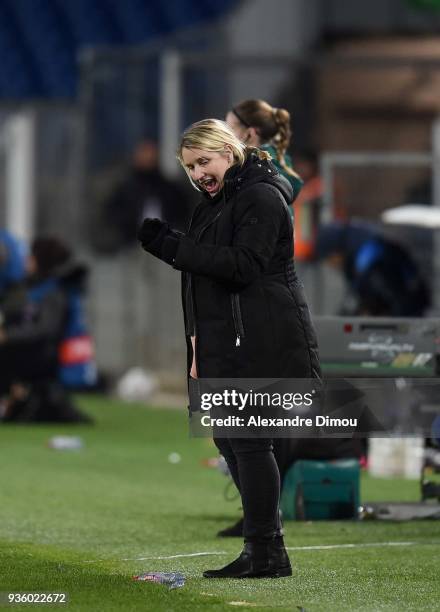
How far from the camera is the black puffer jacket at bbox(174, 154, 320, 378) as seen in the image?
6.58 metres

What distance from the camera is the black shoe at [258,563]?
6.81 metres

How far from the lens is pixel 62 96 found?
71.4ft

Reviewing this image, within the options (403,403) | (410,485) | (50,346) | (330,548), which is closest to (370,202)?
(50,346)

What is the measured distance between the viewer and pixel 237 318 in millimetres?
6617

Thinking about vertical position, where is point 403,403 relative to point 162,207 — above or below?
below

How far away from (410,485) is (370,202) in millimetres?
4362

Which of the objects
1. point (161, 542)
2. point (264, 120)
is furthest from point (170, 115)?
point (161, 542)

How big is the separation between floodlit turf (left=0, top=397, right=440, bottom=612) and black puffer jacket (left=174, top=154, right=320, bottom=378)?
0.80m

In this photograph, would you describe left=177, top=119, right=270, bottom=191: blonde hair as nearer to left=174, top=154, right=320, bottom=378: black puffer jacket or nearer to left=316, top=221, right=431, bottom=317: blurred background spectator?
left=174, top=154, right=320, bottom=378: black puffer jacket

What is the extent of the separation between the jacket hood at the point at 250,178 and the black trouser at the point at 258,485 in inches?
34.8

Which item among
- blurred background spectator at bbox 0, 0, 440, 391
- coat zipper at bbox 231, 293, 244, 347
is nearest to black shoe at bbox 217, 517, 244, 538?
coat zipper at bbox 231, 293, 244, 347

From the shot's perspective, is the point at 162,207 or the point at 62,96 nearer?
the point at 162,207

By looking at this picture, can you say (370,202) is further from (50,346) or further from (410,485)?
(410,485)

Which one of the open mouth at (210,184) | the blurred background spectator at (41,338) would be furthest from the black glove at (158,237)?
the blurred background spectator at (41,338)
